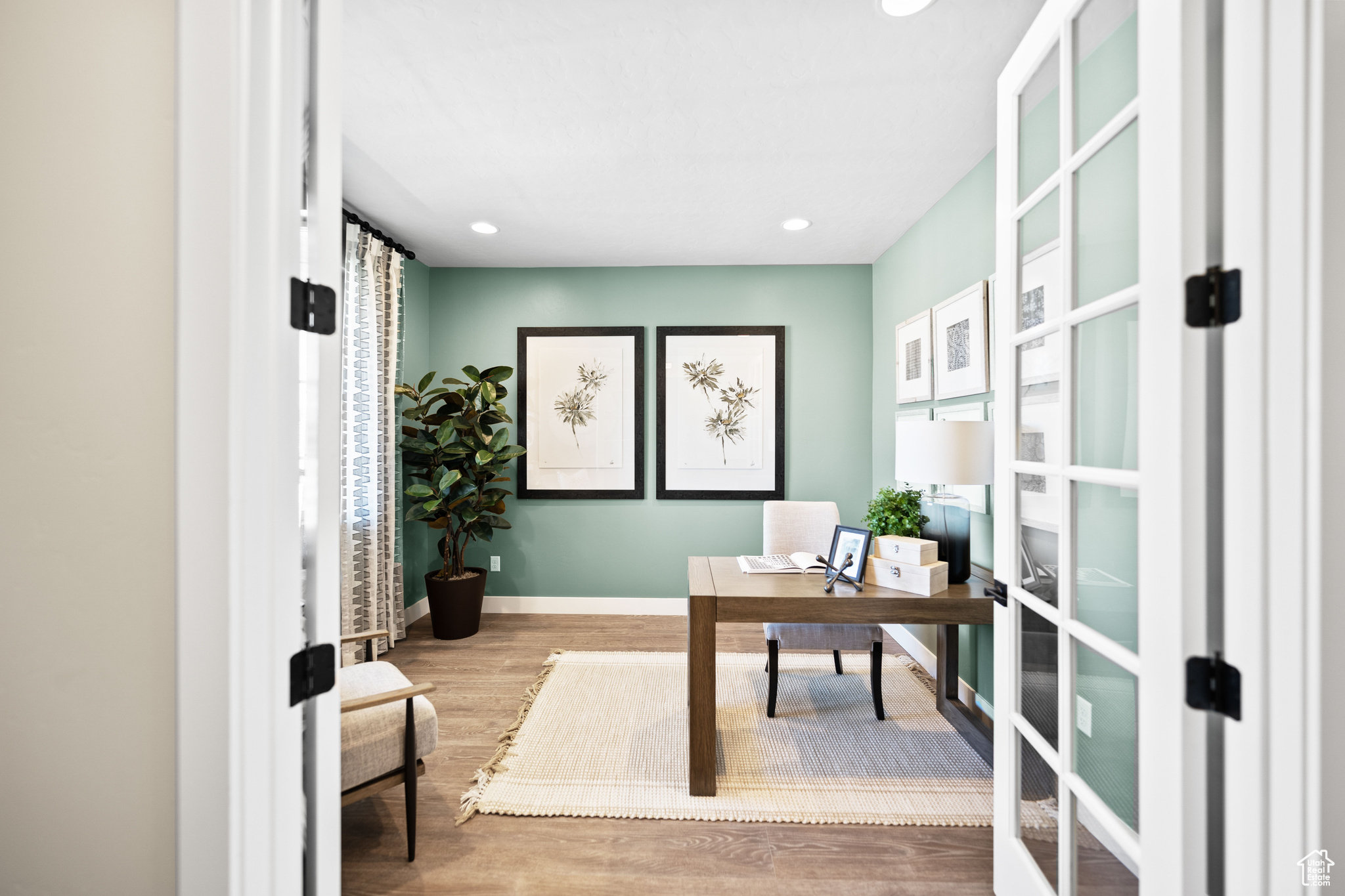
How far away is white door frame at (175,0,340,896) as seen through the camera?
30.2 inches

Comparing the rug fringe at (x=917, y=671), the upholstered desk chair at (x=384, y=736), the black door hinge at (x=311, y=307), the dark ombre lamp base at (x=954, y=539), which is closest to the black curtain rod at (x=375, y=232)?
the upholstered desk chair at (x=384, y=736)

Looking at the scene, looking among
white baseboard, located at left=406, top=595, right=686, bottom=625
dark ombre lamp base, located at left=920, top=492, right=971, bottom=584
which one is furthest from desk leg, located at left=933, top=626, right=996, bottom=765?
white baseboard, located at left=406, top=595, right=686, bottom=625

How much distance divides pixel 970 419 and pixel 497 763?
8.36ft

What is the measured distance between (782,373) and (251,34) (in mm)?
3550

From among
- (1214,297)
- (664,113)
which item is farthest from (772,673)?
(664,113)

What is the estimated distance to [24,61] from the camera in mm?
817

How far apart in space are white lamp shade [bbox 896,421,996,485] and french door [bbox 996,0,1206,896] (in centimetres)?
64

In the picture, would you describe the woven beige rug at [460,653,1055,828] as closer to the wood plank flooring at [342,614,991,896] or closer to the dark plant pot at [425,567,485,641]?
the wood plank flooring at [342,614,991,896]

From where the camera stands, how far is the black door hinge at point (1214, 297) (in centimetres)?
85

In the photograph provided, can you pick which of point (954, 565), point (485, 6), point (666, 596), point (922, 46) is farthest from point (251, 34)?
point (666, 596)

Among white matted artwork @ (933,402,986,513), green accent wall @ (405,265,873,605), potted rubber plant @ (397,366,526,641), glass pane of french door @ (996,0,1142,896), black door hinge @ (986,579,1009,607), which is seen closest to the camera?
glass pane of french door @ (996,0,1142,896)

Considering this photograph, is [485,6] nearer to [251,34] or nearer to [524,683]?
[251,34]

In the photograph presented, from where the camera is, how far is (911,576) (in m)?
2.10

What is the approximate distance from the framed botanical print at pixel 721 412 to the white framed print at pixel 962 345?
127 cm
